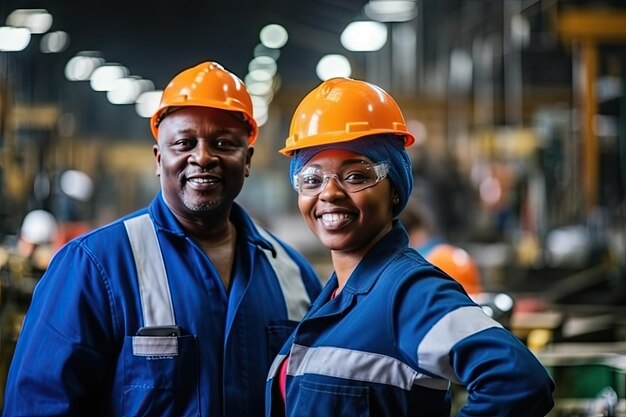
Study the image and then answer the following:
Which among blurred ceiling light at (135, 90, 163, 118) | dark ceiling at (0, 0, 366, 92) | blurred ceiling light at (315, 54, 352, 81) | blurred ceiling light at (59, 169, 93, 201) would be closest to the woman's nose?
dark ceiling at (0, 0, 366, 92)

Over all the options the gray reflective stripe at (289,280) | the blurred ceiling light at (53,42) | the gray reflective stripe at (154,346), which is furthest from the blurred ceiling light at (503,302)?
the blurred ceiling light at (53,42)

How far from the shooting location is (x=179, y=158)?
2.96m

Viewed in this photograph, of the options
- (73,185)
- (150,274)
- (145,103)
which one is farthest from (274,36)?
(150,274)

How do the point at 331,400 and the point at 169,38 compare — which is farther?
the point at 169,38

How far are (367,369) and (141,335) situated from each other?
0.79 meters

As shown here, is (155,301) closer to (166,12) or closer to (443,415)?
(443,415)

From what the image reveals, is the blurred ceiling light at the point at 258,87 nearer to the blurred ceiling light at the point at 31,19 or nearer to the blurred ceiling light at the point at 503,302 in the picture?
the blurred ceiling light at the point at 31,19

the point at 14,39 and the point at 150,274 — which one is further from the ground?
the point at 14,39

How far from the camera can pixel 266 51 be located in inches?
957

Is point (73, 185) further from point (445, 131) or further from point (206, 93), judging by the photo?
point (206, 93)

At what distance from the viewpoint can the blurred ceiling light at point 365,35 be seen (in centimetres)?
1789

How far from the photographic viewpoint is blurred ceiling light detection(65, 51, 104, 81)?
2373 centimetres

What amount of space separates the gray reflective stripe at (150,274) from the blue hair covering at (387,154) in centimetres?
61

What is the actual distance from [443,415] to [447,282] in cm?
35
